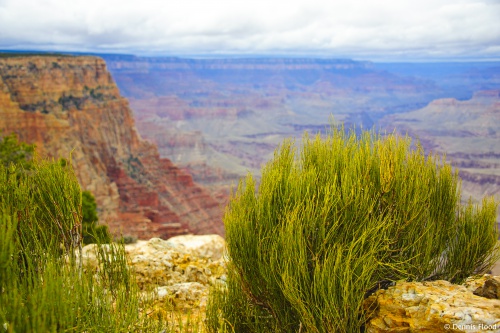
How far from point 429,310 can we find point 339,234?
201 cm

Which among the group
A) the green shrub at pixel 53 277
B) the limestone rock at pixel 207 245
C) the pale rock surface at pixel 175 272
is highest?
the green shrub at pixel 53 277

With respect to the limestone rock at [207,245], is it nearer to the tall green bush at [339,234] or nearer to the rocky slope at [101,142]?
the tall green bush at [339,234]

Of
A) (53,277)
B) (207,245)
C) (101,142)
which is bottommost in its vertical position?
(207,245)

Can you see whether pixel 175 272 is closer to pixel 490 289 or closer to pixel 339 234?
pixel 339 234

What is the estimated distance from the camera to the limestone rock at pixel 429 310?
23.0 ft

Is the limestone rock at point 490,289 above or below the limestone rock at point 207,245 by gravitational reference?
above

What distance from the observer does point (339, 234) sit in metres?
8.64

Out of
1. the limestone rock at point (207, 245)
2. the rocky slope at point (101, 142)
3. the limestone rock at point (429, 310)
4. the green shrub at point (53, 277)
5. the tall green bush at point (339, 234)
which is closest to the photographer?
the green shrub at point (53, 277)

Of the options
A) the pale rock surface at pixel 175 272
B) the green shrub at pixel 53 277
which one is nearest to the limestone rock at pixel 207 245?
the pale rock surface at pixel 175 272

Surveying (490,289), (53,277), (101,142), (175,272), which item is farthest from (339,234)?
(101,142)

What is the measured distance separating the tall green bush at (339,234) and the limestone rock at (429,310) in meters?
0.29

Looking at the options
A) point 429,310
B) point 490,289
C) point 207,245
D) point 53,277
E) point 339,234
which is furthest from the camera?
point 207,245

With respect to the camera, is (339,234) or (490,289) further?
(339,234)

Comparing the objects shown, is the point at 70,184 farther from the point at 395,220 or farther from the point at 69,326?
the point at 395,220
